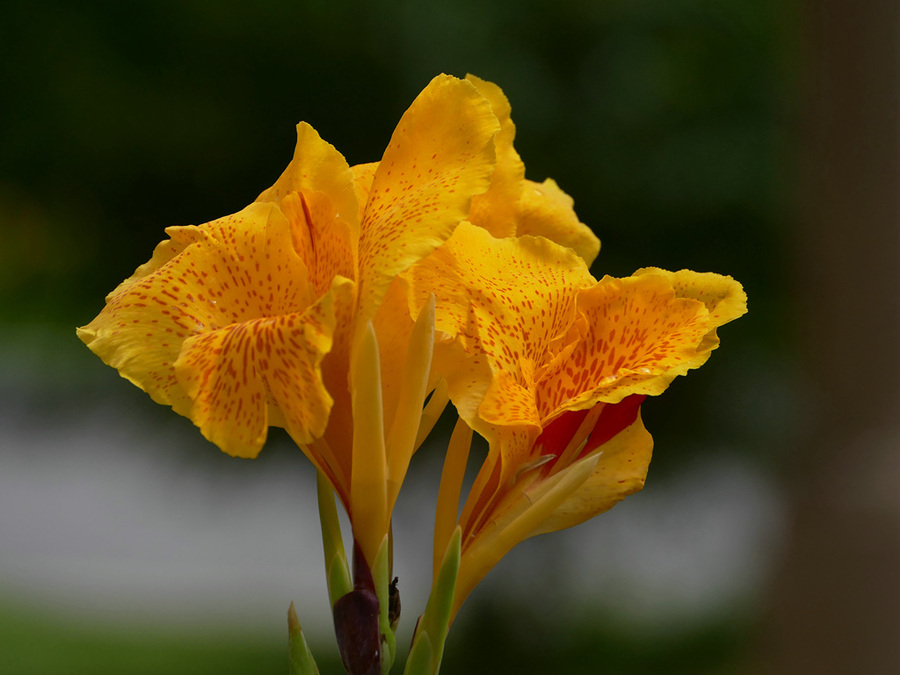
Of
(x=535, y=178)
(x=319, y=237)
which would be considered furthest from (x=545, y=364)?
(x=535, y=178)

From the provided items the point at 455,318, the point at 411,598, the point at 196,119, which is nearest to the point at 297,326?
the point at 455,318

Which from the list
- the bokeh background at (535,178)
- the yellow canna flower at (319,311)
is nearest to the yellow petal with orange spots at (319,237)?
the yellow canna flower at (319,311)

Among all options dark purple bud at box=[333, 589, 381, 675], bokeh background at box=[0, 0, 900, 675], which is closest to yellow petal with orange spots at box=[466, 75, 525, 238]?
dark purple bud at box=[333, 589, 381, 675]

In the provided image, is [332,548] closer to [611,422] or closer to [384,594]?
[384,594]

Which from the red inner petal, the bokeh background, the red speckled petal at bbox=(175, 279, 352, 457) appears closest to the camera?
the red speckled petal at bbox=(175, 279, 352, 457)

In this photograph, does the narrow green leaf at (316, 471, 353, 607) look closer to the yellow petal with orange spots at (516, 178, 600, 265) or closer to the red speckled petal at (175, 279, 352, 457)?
the red speckled petal at (175, 279, 352, 457)

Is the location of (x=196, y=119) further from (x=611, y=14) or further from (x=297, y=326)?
(x=297, y=326)
